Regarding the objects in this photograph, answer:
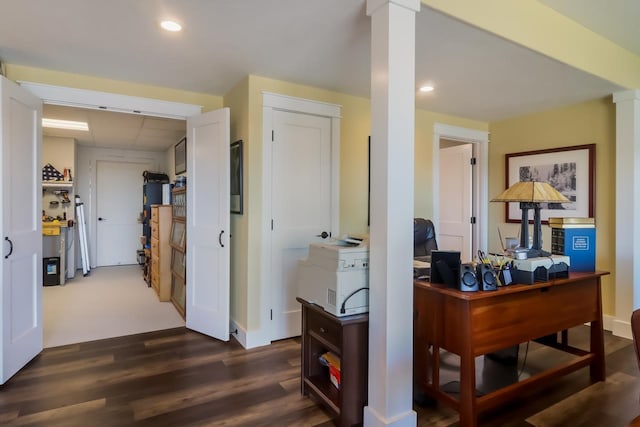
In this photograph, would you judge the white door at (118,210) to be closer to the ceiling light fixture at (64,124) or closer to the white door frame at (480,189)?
the ceiling light fixture at (64,124)

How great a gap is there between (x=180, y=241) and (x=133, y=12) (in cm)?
271

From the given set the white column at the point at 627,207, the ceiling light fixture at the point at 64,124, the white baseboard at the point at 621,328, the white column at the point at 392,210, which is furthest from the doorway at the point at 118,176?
the white baseboard at the point at 621,328

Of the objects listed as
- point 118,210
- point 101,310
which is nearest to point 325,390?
point 101,310

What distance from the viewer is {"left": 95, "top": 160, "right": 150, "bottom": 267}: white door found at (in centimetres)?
703

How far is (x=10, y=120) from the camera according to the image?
2561 millimetres

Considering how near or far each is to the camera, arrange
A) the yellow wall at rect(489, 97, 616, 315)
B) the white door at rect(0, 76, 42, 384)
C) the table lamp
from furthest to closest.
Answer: the yellow wall at rect(489, 97, 616, 315) → the white door at rect(0, 76, 42, 384) → the table lamp

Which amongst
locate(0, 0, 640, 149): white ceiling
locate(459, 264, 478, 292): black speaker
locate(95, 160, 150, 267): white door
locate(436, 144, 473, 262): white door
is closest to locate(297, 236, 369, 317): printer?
locate(459, 264, 478, 292): black speaker

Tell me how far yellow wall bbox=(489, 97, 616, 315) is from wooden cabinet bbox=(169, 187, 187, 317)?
12.9 feet

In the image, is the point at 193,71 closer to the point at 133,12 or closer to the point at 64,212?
the point at 133,12

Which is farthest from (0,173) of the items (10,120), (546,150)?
(546,150)

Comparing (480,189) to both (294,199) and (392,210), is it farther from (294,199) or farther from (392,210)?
(392,210)

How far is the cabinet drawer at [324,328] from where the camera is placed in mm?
2041

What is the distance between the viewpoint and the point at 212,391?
2.39 m

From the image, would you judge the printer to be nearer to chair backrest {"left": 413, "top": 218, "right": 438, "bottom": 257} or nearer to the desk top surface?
the desk top surface
